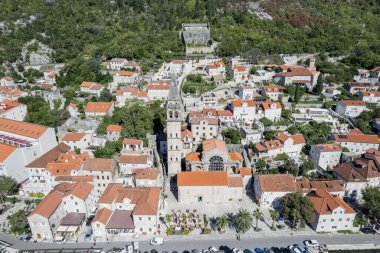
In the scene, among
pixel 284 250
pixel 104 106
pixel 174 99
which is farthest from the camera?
pixel 104 106

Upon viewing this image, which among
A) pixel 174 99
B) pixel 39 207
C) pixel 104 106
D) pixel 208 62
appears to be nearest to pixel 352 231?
pixel 174 99

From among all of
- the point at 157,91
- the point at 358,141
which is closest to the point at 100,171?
the point at 157,91

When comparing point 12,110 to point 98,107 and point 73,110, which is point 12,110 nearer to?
point 73,110

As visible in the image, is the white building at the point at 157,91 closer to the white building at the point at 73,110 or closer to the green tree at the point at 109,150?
the white building at the point at 73,110

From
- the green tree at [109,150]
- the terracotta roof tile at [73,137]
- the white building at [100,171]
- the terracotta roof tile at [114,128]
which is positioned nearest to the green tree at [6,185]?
the white building at [100,171]

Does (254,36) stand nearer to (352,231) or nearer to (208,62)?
(208,62)
